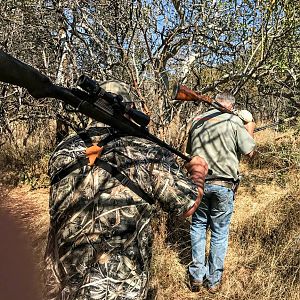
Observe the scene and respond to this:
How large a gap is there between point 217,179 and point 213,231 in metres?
0.51

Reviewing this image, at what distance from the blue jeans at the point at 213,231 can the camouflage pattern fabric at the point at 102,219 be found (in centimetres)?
182

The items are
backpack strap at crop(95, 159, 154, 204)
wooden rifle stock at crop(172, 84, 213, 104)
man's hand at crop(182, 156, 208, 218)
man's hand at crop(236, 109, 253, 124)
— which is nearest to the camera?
backpack strap at crop(95, 159, 154, 204)

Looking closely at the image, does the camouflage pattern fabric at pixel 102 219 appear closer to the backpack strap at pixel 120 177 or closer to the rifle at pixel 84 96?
the backpack strap at pixel 120 177

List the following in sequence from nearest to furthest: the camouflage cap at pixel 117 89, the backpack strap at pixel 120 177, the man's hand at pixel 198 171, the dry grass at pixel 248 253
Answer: the backpack strap at pixel 120 177
the camouflage cap at pixel 117 89
the man's hand at pixel 198 171
the dry grass at pixel 248 253

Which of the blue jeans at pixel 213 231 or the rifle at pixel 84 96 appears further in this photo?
the blue jeans at pixel 213 231

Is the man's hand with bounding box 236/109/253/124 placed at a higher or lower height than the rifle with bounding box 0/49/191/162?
lower

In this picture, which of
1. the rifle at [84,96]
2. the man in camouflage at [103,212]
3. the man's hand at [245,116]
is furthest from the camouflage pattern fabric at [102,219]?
the man's hand at [245,116]

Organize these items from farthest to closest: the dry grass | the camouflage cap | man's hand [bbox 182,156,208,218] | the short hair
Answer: the short hair < the dry grass < man's hand [bbox 182,156,208,218] < the camouflage cap

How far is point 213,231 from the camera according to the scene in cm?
384

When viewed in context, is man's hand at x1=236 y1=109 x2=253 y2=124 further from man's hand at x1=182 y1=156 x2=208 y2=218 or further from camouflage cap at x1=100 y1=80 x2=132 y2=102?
camouflage cap at x1=100 y1=80 x2=132 y2=102

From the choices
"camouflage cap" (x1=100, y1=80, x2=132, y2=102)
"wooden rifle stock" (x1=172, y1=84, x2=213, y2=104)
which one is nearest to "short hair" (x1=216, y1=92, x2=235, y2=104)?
"wooden rifle stock" (x1=172, y1=84, x2=213, y2=104)

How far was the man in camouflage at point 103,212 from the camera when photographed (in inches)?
74.1

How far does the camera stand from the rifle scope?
5.28 ft

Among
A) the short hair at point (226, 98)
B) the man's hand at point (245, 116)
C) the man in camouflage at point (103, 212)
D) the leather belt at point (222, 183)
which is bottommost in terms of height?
the leather belt at point (222, 183)
